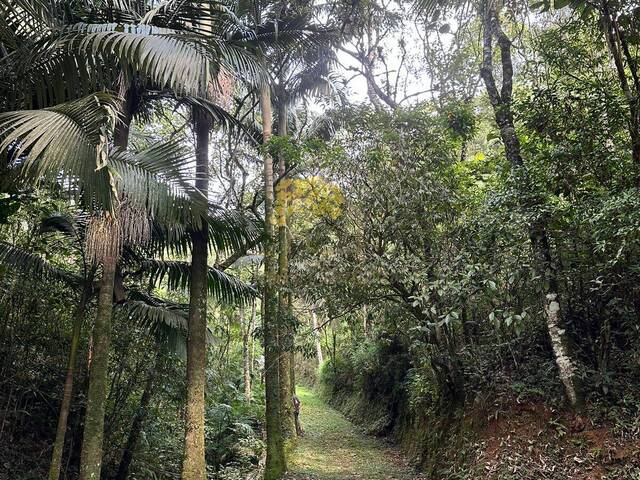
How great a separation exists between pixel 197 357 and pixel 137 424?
3.15 m

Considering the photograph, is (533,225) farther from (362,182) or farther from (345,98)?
(345,98)

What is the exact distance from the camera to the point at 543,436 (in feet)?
20.2

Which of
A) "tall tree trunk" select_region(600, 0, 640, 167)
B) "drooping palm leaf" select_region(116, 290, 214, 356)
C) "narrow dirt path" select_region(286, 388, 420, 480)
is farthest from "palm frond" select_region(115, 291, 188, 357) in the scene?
"tall tree trunk" select_region(600, 0, 640, 167)

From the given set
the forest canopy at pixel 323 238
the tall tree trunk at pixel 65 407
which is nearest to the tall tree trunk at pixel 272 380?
the forest canopy at pixel 323 238

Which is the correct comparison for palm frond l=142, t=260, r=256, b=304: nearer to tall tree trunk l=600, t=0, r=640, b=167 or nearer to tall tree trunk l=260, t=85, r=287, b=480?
tall tree trunk l=260, t=85, r=287, b=480

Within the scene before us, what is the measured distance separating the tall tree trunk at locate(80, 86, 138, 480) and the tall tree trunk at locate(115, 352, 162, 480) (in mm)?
3580

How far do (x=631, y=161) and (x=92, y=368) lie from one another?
6984mm

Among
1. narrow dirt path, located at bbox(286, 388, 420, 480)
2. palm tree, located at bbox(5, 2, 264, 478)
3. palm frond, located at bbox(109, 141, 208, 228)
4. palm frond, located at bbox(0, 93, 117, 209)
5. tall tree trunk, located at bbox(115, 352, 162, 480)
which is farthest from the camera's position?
narrow dirt path, located at bbox(286, 388, 420, 480)

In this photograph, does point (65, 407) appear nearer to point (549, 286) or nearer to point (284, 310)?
point (284, 310)

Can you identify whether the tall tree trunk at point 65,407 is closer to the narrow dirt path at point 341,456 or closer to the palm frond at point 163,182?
the palm frond at point 163,182

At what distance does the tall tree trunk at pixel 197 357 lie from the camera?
6598 millimetres

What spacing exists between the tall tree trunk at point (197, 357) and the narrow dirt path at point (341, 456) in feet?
7.54

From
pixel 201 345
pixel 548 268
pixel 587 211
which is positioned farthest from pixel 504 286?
pixel 201 345

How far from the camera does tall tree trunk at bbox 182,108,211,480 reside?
6.60m
